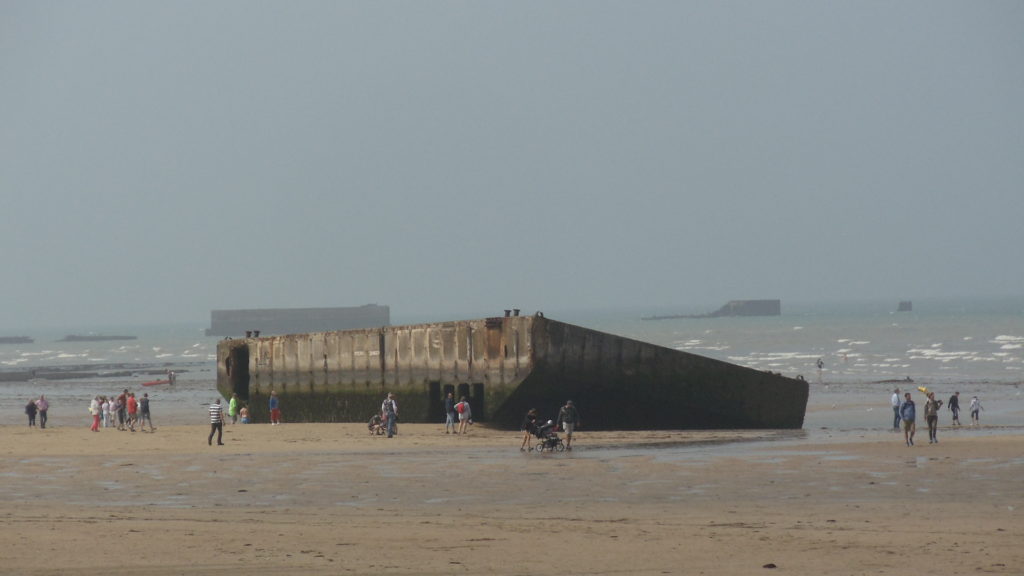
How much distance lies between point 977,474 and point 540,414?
1286 centimetres

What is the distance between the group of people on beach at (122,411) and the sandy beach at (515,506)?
4.81 m

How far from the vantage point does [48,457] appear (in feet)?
87.7

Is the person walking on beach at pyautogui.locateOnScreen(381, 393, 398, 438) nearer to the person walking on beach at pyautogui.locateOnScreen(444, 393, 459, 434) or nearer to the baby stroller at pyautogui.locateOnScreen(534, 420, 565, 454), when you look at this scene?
the person walking on beach at pyautogui.locateOnScreen(444, 393, 459, 434)

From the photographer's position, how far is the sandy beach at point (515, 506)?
13.5 m

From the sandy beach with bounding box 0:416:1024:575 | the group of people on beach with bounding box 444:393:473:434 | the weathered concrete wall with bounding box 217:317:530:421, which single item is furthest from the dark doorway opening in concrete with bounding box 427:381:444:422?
the sandy beach with bounding box 0:416:1024:575

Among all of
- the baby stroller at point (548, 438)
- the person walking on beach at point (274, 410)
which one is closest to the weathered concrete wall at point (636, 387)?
the baby stroller at point (548, 438)

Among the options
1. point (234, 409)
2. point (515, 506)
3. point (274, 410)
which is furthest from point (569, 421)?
point (234, 409)

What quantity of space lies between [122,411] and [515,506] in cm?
2117

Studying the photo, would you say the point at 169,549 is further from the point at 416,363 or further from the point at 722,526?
the point at 416,363

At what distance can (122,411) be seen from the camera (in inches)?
1435

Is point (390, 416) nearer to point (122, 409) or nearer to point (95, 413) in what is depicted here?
point (122, 409)

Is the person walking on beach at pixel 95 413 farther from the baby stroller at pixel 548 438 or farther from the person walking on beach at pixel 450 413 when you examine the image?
the baby stroller at pixel 548 438

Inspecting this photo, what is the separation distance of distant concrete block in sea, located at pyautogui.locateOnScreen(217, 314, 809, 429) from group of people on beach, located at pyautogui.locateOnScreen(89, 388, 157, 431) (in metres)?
4.93

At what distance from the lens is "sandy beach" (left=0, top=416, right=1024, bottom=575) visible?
13.5 metres
